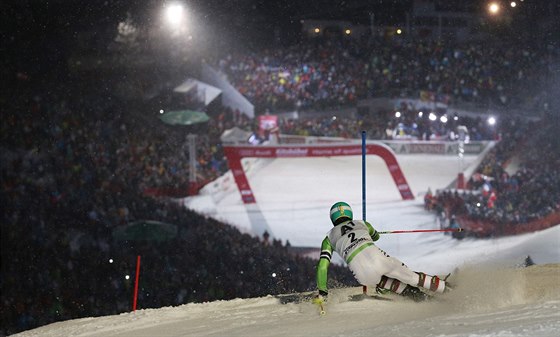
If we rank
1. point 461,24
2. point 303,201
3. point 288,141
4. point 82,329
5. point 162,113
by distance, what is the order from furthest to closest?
point 461,24, point 162,113, point 288,141, point 303,201, point 82,329

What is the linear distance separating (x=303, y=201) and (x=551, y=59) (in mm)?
9755

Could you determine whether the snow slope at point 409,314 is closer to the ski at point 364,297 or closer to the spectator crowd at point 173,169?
the ski at point 364,297

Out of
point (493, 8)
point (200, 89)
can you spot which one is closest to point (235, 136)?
point (200, 89)

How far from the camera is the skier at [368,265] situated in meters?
7.12

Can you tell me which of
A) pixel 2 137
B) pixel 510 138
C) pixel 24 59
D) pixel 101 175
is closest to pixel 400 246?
pixel 510 138

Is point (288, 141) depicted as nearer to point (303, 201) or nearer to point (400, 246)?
point (303, 201)

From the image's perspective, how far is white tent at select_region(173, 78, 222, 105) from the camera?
957 inches

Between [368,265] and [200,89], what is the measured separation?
1797 centimetres

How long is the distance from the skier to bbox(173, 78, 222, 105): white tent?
17.4 meters

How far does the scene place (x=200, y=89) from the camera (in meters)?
24.5

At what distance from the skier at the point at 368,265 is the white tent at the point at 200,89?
57.0 feet

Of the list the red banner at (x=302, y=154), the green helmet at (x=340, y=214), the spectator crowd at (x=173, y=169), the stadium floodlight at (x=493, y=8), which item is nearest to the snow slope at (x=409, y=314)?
the green helmet at (x=340, y=214)

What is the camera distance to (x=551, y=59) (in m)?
24.5

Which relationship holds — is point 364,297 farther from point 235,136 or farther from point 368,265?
point 235,136
